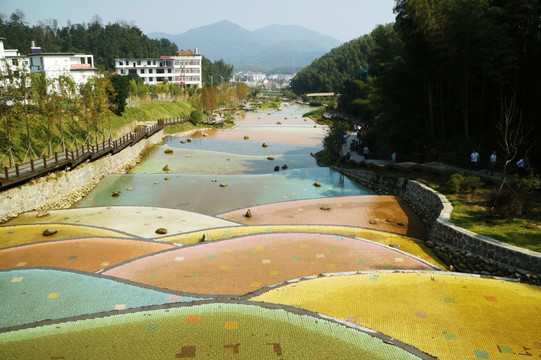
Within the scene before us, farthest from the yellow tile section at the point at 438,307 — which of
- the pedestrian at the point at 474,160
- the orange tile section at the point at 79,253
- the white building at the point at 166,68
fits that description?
the white building at the point at 166,68

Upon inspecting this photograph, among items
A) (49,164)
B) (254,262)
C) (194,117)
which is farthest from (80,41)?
(254,262)

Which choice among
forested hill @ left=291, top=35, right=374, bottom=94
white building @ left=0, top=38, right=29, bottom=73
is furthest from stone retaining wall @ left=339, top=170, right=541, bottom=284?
forested hill @ left=291, top=35, right=374, bottom=94

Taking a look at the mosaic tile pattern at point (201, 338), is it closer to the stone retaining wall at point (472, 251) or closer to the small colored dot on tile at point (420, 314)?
the small colored dot on tile at point (420, 314)

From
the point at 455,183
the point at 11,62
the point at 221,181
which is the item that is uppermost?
the point at 11,62

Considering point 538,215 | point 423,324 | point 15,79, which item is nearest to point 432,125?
point 538,215

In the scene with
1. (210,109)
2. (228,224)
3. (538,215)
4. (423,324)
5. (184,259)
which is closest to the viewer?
(423,324)

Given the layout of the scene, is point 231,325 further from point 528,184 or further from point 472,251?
point 528,184

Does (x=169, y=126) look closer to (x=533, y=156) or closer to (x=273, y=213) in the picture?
(x=273, y=213)
